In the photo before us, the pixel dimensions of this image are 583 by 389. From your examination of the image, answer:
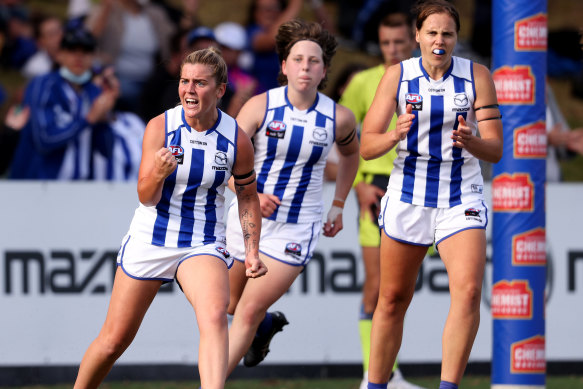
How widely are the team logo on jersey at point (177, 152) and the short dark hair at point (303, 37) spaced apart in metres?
1.46

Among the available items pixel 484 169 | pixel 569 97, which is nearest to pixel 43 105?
pixel 484 169

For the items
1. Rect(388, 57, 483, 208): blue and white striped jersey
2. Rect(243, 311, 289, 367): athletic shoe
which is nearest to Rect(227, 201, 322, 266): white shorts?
Rect(243, 311, 289, 367): athletic shoe

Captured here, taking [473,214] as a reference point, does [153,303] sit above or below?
below

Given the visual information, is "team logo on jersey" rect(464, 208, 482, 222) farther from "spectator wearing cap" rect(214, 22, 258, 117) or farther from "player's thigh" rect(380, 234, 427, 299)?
"spectator wearing cap" rect(214, 22, 258, 117)

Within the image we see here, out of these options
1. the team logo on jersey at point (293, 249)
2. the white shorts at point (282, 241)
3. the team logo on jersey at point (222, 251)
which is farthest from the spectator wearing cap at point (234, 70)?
the team logo on jersey at point (222, 251)

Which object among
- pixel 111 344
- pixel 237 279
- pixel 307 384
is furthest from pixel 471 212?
pixel 307 384

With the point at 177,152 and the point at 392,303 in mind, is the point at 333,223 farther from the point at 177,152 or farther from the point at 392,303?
the point at 177,152

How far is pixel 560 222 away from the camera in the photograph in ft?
28.1

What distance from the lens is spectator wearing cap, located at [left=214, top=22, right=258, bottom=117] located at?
370 inches

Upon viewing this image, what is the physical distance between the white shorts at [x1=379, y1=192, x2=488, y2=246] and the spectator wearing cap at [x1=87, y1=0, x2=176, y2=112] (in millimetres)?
5396

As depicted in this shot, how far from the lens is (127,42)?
1066 centimetres

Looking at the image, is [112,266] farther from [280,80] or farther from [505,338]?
[505,338]

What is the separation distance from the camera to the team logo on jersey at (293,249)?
633 cm

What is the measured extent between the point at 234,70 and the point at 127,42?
139cm
